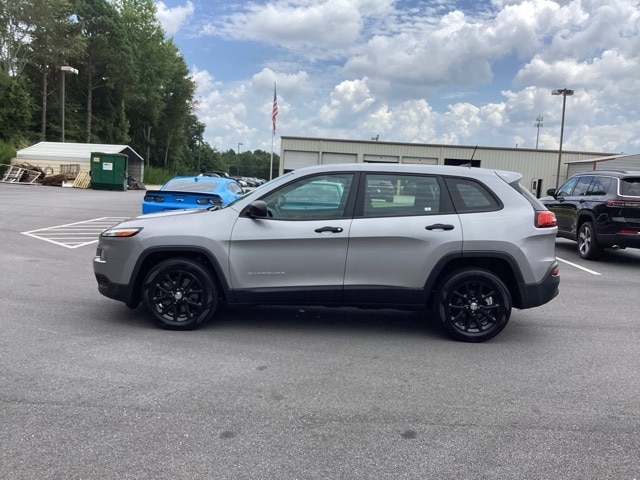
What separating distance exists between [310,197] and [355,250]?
2.33 feet

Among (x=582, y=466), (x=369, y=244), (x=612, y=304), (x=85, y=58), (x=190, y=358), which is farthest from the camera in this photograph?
(x=85, y=58)

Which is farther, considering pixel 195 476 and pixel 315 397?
pixel 315 397

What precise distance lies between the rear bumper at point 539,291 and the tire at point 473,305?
18cm

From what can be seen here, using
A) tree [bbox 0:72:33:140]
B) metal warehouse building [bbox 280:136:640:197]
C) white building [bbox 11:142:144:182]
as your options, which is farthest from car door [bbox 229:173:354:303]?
tree [bbox 0:72:33:140]

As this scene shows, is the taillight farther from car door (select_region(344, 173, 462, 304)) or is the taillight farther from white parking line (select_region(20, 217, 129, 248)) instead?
white parking line (select_region(20, 217, 129, 248))

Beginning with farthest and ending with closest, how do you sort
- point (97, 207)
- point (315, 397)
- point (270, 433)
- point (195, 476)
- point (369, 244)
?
point (97, 207) < point (369, 244) < point (315, 397) < point (270, 433) < point (195, 476)

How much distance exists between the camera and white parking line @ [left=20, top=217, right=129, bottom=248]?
11266 mm

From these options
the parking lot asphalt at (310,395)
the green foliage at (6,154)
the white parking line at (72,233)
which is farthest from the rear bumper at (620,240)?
the green foliage at (6,154)

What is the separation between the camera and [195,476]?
2859 mm

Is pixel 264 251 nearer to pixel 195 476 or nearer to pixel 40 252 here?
pixel 195 476

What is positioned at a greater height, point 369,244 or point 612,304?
point 369,244

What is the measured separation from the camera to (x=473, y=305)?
5266 mm

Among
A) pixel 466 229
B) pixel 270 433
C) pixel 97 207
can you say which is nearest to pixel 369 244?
pixel 466 229

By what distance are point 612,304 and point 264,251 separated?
196 inches
